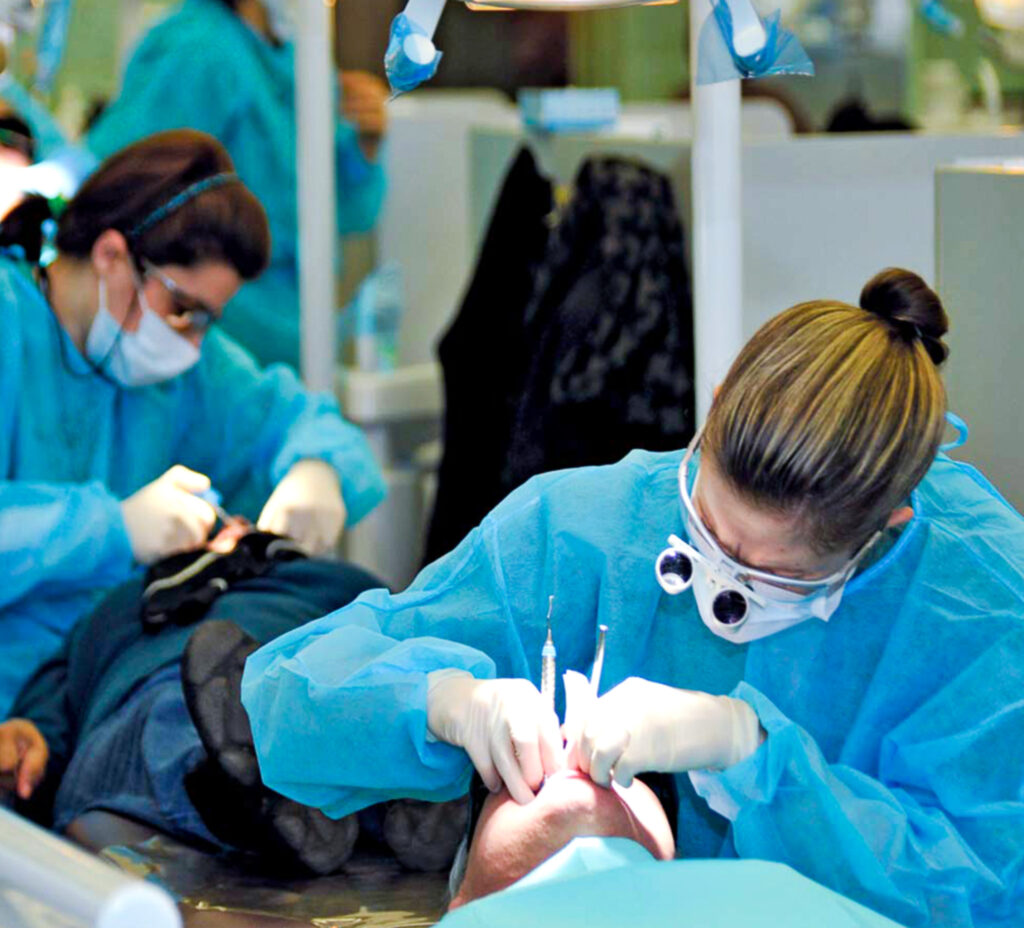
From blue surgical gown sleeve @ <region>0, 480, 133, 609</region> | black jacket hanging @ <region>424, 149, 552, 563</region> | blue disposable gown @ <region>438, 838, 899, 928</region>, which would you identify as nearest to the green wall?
black jacket hanging @ <region>424, 149, 552, 563</region>

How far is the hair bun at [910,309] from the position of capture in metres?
1.46

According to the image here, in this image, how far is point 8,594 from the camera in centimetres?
215

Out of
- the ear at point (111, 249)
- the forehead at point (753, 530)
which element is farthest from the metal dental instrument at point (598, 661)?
the ear at point (111, 249)

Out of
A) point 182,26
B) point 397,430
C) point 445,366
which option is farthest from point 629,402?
point 182,26

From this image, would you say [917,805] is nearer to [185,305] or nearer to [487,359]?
[185,305]

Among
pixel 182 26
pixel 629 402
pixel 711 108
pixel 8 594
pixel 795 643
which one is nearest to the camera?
pixel 795 643

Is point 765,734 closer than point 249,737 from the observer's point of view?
Yes

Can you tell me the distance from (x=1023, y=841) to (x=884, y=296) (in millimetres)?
523

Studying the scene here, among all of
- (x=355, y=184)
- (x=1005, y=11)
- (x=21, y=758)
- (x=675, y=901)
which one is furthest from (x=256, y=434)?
(x=1005, y=11)

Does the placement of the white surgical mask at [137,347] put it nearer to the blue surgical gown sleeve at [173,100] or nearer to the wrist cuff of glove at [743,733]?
the blue surgical gown sleeve at [173,100]

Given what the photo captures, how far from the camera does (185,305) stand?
7.63 ft

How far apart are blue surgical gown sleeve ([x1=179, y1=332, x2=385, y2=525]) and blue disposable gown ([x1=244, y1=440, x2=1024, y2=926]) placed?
1.00 m

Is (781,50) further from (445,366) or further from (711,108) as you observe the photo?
(445,366)

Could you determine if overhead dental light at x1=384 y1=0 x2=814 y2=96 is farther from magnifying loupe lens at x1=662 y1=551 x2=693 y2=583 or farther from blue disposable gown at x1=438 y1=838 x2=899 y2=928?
blue disposable gown at x1=438 y1=838 x2=899 y2=928
